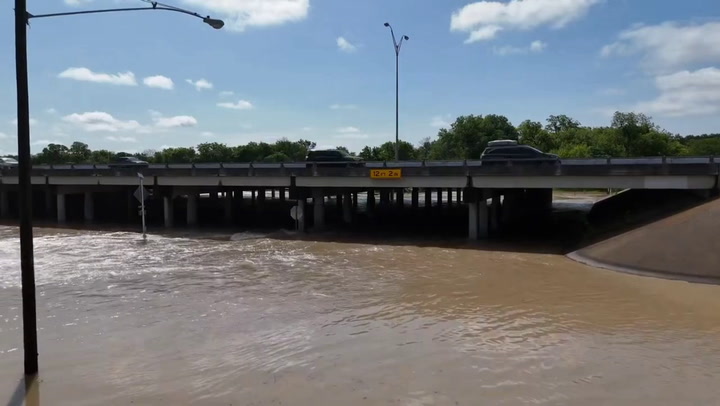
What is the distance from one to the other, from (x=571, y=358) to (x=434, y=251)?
15.6 metres

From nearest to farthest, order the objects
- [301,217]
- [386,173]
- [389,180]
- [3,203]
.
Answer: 1. [386,173]
2. [389,180]
3. [301,217]
4. [3,203]

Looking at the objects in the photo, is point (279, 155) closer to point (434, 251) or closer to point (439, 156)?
point (439, 156)

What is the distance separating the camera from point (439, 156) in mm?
118312

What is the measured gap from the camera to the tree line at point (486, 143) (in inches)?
3460

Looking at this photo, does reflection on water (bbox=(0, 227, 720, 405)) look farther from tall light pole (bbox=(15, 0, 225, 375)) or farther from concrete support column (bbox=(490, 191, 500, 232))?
concrete support column (bbox=(490, 191, 500, 232))

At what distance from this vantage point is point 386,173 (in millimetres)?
30250

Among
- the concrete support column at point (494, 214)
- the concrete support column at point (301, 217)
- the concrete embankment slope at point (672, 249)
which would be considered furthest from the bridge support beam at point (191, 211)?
the concrete embankment slope at point (672, 249)

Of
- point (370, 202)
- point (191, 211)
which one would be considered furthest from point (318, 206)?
point (370, 202)

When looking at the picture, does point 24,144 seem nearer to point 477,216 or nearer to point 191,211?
point 477,216

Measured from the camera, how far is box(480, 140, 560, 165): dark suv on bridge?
27.7 metres

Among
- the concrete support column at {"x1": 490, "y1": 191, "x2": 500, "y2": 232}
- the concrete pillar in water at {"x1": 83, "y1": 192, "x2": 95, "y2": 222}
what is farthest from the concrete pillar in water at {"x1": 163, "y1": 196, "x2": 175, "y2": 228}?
the concrete support column at {"x1": 490, "y1": 191, "x2": 500, "y2": 232}

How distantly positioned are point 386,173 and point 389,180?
457 millimetres

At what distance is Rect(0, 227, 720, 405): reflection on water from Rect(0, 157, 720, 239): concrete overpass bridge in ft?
21.8

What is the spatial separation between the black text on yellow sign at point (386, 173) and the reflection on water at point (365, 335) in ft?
29.4
